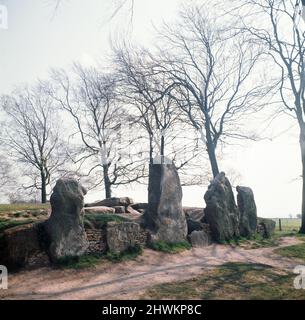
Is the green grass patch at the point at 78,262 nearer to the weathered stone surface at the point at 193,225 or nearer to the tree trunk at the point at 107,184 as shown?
the weathered stone surface at the point at 193,225

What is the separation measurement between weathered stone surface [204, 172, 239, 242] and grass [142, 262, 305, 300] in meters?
5.16

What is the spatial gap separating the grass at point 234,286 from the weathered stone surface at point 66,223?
325cm

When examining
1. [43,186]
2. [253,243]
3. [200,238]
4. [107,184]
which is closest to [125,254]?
[200,238]

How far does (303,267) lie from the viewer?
10.5m

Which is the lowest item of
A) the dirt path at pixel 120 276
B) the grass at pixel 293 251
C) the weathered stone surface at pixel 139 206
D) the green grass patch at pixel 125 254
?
the grass at pixel 293 251

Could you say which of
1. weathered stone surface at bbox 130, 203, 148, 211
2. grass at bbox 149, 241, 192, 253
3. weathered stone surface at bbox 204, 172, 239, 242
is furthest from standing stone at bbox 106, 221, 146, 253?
weathered stone surface at bbox 130, 203, 148, 211

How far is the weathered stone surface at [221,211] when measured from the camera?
15.0m

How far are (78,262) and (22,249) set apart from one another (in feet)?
5.14

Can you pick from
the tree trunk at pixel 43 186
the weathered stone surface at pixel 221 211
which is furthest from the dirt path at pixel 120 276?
the tree trunk at pixel 43 186

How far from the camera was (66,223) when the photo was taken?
33.1ft

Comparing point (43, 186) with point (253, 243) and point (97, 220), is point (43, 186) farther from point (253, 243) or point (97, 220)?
point (253, 243)

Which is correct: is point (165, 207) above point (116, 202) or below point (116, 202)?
above
